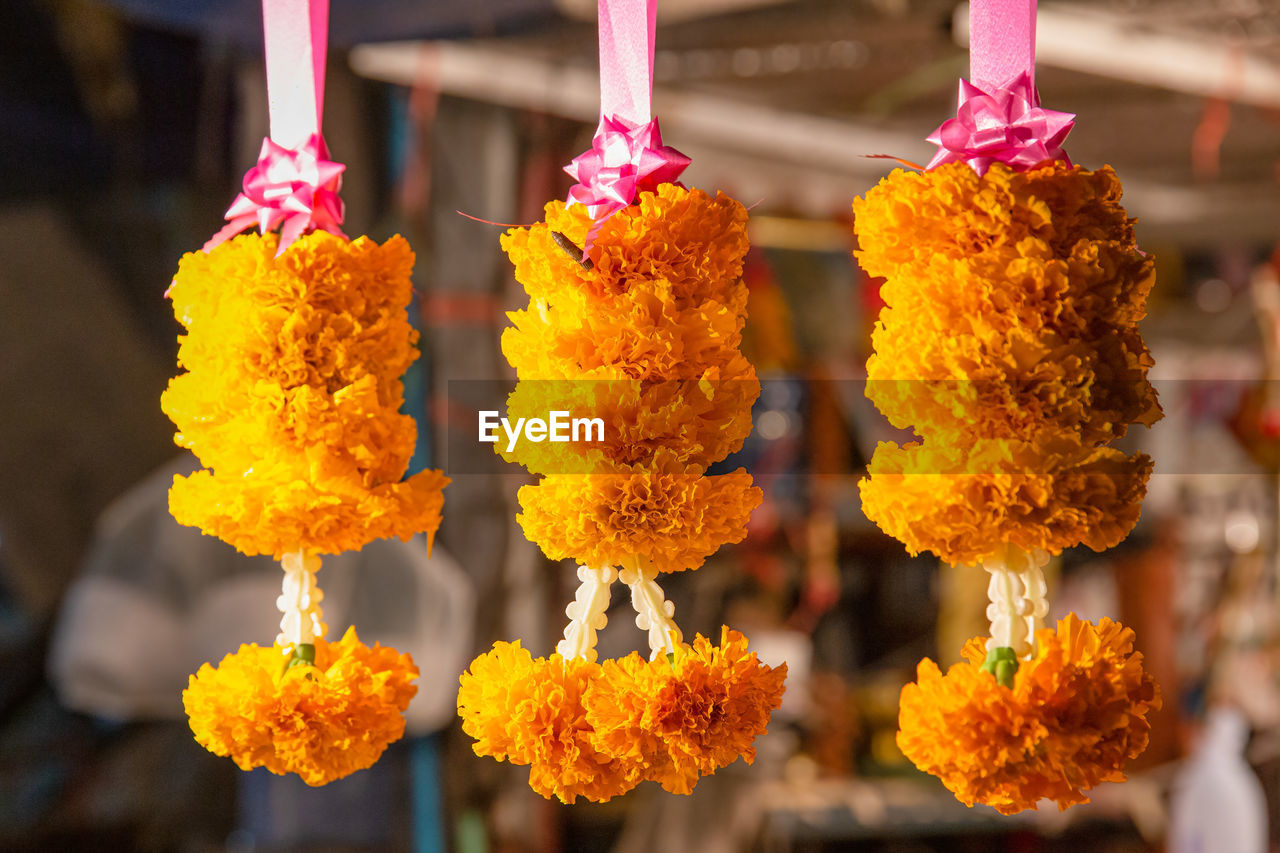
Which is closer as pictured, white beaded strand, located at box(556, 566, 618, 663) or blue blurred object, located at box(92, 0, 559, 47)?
white beaded strand, located at box(556, 566, 618, 663)

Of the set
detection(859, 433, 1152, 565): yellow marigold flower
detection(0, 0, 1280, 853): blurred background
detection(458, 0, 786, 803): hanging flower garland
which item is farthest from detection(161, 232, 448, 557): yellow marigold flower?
detection(0, 0, 1280, 853): blurred background

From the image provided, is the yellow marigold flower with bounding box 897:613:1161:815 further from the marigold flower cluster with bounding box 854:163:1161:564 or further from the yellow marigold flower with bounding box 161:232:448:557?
the yellow marigold flower with bounding box 161:232:448:557

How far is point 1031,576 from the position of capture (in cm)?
68

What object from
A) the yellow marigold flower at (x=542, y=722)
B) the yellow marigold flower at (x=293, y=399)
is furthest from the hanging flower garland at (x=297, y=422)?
the yellow marigold flower at (x=542, y=722)

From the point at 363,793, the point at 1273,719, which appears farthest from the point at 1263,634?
the point at 363,793

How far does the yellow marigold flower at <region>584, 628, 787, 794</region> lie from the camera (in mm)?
641

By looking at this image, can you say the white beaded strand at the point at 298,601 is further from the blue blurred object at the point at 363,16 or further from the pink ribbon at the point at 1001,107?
the blue blurred object at the point at 363,16

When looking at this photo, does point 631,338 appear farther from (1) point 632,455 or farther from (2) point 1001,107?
(2) point 1001,107

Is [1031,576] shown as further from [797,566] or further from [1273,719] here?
[1273,719]

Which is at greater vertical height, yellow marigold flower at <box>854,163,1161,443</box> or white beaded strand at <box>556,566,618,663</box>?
yellow marigold flower at <box>854,163,1161,443</box>

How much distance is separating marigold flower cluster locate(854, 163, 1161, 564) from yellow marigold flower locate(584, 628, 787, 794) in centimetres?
14

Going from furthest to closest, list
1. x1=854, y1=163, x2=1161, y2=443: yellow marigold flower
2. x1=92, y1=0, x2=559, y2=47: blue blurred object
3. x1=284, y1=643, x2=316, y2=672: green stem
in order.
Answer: x1=92, y1=0, x2=559, y2=47: blue blurred object
x1=284, y1=643, x2=316, y2=672: green stem
x1=854, y1=163, x2=1161, y2=443: yellow marigold flower

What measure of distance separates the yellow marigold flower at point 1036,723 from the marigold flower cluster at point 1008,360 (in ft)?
0.24

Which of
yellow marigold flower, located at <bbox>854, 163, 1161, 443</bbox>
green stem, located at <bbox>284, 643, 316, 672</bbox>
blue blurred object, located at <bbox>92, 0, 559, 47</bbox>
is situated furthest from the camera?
blue blurred object, located at <bbox>92, 0, 559, 47</bbox>
